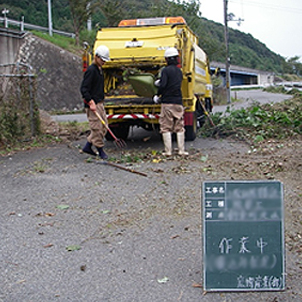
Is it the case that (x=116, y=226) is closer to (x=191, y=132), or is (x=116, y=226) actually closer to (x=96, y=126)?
(x=96, y=126)

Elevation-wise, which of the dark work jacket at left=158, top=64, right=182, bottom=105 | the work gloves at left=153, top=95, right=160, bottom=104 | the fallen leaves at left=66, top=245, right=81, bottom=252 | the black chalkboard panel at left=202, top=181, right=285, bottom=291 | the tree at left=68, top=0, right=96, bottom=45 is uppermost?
the tree at left=68, top=0, right=96, bottom=45

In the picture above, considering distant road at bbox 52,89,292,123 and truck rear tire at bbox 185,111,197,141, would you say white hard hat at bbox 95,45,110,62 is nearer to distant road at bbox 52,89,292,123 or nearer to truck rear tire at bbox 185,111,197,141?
truck rear tire at bbox 185,111,197,141

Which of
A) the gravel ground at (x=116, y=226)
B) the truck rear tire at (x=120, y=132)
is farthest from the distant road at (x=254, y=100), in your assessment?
the gravel ground at (x=116, y=226)

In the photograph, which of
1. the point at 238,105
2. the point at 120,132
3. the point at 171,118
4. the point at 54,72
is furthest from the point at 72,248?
the point at 54,72

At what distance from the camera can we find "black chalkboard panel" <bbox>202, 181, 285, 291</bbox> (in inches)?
150

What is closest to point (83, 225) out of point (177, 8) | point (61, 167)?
point (61, 167)

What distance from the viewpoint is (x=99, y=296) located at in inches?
155

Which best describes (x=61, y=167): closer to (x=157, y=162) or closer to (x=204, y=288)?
(x=157, y=162)

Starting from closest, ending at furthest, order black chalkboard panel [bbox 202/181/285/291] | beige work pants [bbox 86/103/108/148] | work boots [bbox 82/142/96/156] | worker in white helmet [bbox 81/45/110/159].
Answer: black chalkboard panel [bbox 202/181/285/291]
worker in white helmet [bbox 81/45/110/159]
beige work pants [bbox 86/103/108/148]
work boots [bbox 82/142/96/156]

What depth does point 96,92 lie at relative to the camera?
30.4 feet

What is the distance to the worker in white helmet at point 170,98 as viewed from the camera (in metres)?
9.42

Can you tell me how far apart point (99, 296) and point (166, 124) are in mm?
6042

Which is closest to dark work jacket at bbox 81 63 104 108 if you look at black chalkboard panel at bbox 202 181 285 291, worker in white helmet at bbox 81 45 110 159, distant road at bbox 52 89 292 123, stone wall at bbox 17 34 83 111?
worker in white helmet at bbox 81 45 110 159

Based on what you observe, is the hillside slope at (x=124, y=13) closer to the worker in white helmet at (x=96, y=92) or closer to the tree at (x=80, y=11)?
the tree at (x=80, y=11)
